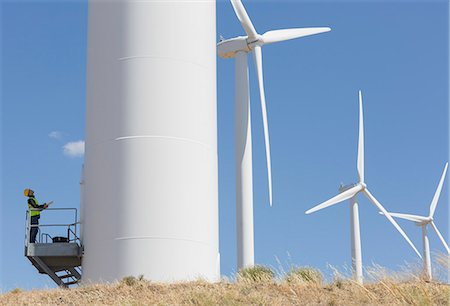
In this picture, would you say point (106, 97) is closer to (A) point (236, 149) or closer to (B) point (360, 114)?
(A) point (236, 149)

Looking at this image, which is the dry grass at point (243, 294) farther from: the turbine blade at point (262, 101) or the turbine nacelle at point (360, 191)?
the turbine nacelle at point (360, 191)

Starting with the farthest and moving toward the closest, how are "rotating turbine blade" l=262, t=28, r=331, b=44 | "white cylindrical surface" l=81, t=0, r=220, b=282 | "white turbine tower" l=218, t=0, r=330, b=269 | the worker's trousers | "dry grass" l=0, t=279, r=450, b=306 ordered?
"rotating turbine blade" l=262, t=28, r=331, b=44 < "white turbine tower" l=218, t=0, r=330, b=269 < the worker's trousers < "white cylindrical surface" l=81, t=0, r=220, b=282 < "dry grass" l=0, t=279, r=450, b=306

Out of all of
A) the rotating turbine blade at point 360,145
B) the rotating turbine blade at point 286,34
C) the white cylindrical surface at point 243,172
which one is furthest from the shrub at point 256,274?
the rotating turbine blade at point 360,145

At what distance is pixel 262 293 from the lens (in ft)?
67.5

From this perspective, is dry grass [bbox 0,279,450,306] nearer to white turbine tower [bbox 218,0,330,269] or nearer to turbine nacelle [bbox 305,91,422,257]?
white turbine tower [bbox 218,0,330,269]

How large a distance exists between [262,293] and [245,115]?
50.7ft

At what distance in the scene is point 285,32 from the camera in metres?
39.7

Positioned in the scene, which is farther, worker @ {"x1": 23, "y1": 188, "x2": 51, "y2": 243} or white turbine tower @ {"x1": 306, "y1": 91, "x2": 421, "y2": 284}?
white turbine tower @ {"x1": 306, "y1": 91, "x2": 421, "y2": 284}

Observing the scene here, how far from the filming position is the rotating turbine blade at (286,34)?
38466mm

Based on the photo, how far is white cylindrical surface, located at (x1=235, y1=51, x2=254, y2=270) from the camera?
106ft

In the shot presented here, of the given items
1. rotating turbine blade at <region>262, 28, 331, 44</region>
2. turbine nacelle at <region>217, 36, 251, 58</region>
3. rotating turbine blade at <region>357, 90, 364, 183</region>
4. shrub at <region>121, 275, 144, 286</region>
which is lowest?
shrub at <region>121, 275, 144, 286</region>

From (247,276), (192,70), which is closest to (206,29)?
(192,70)

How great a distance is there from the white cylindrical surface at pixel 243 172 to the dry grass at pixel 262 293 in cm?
781

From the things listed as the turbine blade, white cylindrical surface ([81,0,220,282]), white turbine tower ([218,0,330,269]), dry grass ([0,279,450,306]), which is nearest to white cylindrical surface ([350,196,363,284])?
white turbine tower ([218,0,330,269])
